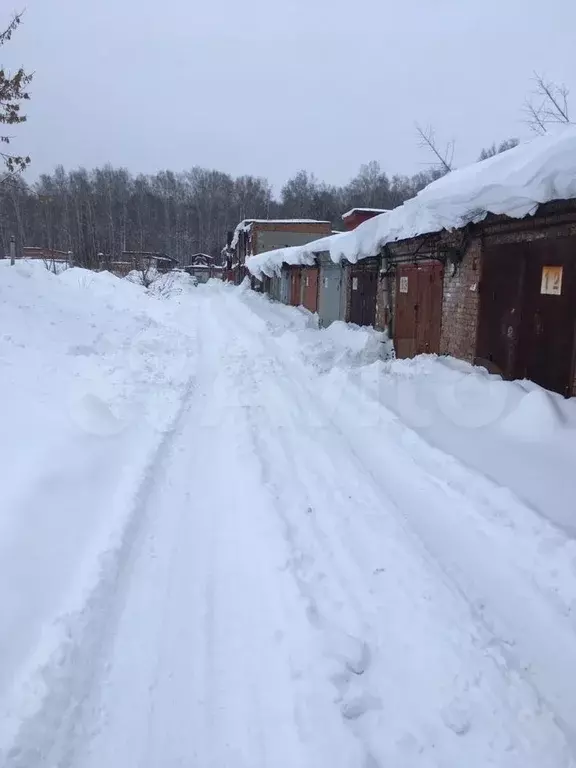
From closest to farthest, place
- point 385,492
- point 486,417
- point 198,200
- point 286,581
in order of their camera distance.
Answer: point 286,581 < point 385,492 < point 486,417 < point 198,200

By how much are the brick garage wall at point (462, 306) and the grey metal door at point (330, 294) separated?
6332mm

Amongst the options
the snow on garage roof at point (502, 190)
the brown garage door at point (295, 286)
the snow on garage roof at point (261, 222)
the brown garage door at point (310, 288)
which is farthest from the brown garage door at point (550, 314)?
Result: the snow on garage roof at point (261, 222)

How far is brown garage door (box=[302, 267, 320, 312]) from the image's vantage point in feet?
60.4

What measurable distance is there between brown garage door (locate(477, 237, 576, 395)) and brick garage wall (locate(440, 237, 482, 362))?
0.23m

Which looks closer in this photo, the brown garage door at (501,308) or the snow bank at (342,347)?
the brown garage door at (501,308)

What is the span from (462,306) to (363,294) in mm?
5380

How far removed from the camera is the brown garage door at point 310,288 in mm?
18422

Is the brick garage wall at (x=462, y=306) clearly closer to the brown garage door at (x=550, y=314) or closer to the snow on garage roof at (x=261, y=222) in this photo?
the brown garage door at (x=550, y=314)

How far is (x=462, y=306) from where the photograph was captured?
8484mm

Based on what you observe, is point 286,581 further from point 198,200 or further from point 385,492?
point 198,200

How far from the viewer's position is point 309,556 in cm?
365

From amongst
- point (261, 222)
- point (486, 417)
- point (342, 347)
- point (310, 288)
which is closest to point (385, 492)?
point (486, 417)

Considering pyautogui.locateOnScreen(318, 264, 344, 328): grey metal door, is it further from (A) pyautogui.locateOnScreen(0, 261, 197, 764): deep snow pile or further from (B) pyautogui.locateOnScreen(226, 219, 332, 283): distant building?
(B) pyautogui.locateOnScreen(226, 219, 332, 283): distant building

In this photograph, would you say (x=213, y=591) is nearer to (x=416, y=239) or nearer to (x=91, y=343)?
(x=91, y=343)
